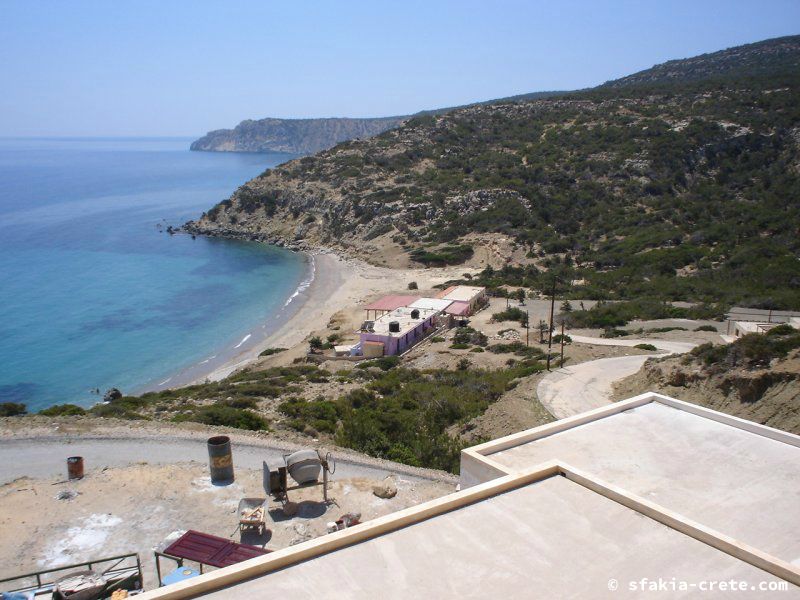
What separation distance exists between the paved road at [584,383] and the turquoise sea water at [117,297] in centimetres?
2062

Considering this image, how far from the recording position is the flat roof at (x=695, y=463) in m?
6.82

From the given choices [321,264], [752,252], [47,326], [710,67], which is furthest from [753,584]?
[710,67]

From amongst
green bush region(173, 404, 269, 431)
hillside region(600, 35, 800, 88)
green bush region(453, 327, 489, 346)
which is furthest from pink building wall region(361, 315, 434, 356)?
→ hillside region(600, 35, 800, 88)

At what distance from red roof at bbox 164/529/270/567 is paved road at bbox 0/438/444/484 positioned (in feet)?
9.95

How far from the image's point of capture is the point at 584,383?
19.9m

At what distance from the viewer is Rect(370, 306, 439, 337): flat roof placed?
31.3m

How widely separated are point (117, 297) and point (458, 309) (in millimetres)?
27886

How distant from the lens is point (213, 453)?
35.9 ft

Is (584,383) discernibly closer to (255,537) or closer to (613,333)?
(613,333)

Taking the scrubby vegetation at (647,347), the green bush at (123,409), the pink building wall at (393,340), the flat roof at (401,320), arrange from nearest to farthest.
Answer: the green bush at (123,409)
the scrubby vegetation at (647,347)
the pink building wall at (393,340)
the flat roof at (401,320)

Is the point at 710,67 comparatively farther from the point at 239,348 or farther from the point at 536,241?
the point at 239,348

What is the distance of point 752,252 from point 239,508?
127ft

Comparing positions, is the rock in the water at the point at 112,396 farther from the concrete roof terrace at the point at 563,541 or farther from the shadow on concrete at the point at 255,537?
the concrete roof terrace at the point at 563,541

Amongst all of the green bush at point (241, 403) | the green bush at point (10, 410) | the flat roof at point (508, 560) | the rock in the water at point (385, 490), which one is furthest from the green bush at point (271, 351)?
the flat roof at point (508, 560)
